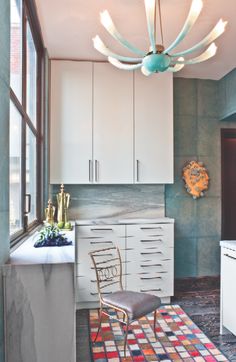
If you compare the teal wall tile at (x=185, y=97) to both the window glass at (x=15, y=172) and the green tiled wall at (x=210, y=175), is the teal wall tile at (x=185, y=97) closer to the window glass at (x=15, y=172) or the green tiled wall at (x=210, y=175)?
the green tiled wall at (x=210, y=175)

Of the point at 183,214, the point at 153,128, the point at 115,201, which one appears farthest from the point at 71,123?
the point at 183,214

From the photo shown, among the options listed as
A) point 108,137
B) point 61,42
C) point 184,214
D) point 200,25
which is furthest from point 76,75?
point 184,214

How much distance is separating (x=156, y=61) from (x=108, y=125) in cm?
168

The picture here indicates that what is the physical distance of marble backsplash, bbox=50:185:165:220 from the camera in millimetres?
4035

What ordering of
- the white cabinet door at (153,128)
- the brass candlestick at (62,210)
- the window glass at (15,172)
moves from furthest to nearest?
the white cabinet door at (153,128) < the brass candlestick at (62,210) < the window glass at (15,172)

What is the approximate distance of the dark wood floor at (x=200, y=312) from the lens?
8.72 ft

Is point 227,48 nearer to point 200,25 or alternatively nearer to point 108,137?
point 200,25

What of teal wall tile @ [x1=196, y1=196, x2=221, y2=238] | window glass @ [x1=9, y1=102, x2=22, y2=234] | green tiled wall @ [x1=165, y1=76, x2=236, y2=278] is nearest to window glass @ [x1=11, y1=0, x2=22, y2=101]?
window glass @ [x1=9, y1=102, x2=22, y2=234]

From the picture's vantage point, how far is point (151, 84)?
153 inches

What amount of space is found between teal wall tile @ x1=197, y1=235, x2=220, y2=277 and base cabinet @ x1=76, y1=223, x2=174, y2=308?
842mm

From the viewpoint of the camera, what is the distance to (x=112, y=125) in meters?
3.82

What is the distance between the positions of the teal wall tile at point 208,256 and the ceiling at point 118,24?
2381 millimetres

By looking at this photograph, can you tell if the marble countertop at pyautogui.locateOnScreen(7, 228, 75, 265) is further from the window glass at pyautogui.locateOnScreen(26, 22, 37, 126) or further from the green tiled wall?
the green tiled wall

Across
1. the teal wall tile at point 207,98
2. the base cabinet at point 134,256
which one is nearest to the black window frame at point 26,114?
the base cabinet at point 134,256
